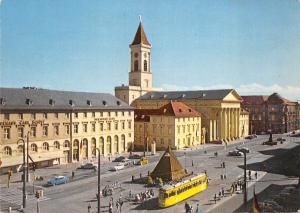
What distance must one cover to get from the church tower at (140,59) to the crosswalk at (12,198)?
66.2m

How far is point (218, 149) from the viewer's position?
83812mm

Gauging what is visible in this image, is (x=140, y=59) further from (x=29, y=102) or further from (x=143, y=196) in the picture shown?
(x=143, y=196)

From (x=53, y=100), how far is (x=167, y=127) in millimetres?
28232

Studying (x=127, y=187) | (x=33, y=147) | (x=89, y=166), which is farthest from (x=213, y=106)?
(x=127, y=187)

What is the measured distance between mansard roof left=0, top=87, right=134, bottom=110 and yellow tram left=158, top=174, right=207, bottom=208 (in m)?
29.2

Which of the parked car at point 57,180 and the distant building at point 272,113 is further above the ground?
the distant building at point 272,113

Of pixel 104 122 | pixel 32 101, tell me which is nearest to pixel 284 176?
pixel 104 122

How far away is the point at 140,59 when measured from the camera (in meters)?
106

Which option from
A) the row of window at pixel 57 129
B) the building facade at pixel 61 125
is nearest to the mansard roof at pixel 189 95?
the building facade at pixel 61 125

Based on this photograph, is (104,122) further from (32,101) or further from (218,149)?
(218,149)

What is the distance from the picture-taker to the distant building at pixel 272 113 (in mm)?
121938

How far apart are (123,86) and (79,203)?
224 feet

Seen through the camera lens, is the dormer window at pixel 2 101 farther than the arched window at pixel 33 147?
No

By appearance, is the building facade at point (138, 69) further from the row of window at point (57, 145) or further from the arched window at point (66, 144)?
the arched window at point (66, 144)
